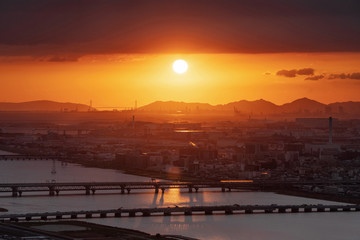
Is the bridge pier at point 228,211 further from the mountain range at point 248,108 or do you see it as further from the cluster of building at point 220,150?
the mountain range at point 248,108

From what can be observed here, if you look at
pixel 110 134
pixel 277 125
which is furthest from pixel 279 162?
pixel 277 125

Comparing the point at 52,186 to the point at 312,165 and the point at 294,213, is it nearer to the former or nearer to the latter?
the point at 294,213

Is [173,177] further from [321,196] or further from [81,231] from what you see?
[81,231]

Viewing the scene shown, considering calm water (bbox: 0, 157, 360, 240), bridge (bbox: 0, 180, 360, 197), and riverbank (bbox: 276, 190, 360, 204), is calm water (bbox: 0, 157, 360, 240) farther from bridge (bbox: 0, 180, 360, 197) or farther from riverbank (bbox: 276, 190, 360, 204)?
riverbank (bbox: 276, 190, 360, 204)

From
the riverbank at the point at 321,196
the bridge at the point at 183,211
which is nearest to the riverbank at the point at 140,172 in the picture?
the riverbank at the point at 321,196

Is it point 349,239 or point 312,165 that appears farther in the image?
point 312,165

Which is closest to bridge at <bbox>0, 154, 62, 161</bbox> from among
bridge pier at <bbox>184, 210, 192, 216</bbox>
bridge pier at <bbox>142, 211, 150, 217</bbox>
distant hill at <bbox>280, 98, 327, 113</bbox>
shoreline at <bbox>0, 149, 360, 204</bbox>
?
shoreline at <bbox>0, 149, 360, 204</bbox>

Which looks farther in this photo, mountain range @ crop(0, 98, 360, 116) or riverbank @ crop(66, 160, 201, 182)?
mountain range @ crop(0, 98, 360, 116)
